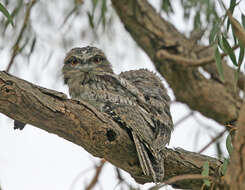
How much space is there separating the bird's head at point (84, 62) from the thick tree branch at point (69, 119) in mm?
964

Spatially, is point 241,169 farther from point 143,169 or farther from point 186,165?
point 186,165

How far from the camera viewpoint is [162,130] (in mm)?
3365

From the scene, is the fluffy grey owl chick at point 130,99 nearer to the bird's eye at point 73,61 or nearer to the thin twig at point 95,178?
the bird's eye at point 73,61

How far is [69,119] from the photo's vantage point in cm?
278

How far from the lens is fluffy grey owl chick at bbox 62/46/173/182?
10.2 feet

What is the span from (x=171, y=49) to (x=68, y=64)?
142cm

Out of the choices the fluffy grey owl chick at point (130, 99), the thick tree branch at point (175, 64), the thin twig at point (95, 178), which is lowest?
the thin twig at point (95, 178)

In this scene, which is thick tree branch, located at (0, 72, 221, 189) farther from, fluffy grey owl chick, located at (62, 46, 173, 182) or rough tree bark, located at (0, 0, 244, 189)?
fluffy grey owl chick, located at (62, 46, 173, 182)

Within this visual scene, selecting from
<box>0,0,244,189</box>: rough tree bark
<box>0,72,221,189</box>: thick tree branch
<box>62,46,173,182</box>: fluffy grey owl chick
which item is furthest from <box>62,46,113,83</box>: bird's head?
<box>0,72,221,189</box>: thick tree branch

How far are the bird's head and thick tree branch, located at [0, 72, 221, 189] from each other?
3.16 ft

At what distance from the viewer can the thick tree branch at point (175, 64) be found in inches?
197

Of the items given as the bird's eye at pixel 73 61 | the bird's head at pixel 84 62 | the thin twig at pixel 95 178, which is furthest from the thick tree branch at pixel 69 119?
the bird's eye at pixel 73 61

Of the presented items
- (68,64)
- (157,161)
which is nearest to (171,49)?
(68,64)

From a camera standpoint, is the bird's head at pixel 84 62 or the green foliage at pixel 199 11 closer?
the bird's head at pixel 84 62
